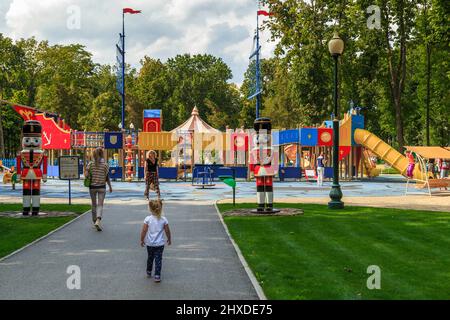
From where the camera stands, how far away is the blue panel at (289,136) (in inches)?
1446

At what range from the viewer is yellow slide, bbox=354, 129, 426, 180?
33.7 metres

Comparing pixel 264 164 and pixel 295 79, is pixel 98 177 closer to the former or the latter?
pixel 264 164

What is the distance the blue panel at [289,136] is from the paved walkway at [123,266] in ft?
78.5

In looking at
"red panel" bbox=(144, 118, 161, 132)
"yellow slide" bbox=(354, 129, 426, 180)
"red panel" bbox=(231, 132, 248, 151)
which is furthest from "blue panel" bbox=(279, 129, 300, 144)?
"red panel" bbox=(144, 118, 161, 132)

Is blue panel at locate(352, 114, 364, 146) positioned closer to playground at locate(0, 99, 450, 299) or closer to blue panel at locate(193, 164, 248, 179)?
blue panel at locate(193, 164, 248, 179)

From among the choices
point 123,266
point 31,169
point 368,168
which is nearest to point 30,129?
point 31,169

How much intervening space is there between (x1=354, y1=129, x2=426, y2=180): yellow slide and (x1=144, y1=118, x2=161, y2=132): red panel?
1455 cm

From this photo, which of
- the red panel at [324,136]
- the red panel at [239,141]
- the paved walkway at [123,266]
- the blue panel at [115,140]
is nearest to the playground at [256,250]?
the paved walkway at [123,266]

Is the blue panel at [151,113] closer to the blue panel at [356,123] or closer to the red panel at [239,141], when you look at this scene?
the red panel at [239,141]

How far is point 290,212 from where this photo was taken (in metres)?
15.5

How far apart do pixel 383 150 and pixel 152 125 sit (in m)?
16.9

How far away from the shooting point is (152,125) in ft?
129
